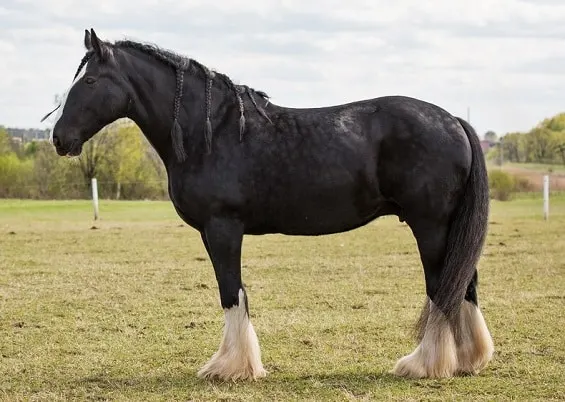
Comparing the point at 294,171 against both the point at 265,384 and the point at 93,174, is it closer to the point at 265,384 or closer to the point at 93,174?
the point at 265,384

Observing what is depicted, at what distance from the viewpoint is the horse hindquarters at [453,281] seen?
5184 millimetres

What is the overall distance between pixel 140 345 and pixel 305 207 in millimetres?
2157

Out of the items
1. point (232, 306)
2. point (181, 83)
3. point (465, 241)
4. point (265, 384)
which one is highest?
point (181, 83)

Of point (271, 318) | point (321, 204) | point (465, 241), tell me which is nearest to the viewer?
point (465, 241)

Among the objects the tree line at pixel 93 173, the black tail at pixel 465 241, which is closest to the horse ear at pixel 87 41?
the black tail at pixel 465 241

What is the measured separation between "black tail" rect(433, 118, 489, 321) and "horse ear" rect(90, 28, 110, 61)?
2624mm

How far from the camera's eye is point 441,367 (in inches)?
206

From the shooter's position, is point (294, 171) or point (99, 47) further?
point (294, 171)

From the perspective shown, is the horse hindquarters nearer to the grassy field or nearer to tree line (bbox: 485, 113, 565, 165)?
the grassy field

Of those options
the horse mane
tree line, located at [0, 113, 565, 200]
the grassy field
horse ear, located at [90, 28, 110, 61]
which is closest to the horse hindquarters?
the grassy field

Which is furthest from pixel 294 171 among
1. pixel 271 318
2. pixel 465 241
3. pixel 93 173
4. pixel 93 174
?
pixel 93 173

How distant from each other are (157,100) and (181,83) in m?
0.21

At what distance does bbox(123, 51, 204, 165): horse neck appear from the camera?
530 centimetres

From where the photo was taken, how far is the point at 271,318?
7.53 meters
